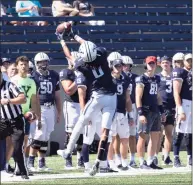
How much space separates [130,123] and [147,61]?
113 cm

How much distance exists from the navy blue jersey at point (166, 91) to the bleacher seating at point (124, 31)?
3.88 metres

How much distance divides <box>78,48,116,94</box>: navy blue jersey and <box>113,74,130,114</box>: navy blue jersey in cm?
130

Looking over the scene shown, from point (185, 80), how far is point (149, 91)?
0.62 meters

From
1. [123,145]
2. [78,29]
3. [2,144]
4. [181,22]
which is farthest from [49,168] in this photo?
[181,22]

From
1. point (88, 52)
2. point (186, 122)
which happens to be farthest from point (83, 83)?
point (186, 122)

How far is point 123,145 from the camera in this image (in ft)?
44.7

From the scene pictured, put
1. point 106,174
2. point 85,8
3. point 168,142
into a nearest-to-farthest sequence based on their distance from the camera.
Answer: point 106,174, point 168,142, point 85,8

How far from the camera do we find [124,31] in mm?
20328

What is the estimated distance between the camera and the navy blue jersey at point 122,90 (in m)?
13.4

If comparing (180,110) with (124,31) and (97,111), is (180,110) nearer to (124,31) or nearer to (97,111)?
(97,111)

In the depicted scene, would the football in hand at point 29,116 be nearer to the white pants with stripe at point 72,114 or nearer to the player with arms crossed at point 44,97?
the player with arms crossed at point 44,97

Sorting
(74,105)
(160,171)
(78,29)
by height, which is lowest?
(160,171)

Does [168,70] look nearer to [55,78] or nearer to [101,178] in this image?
[55,78]

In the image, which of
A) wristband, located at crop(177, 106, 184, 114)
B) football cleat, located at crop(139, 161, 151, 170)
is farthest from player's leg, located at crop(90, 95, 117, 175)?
wristband, located at crop(177, 106, 184, 114)
